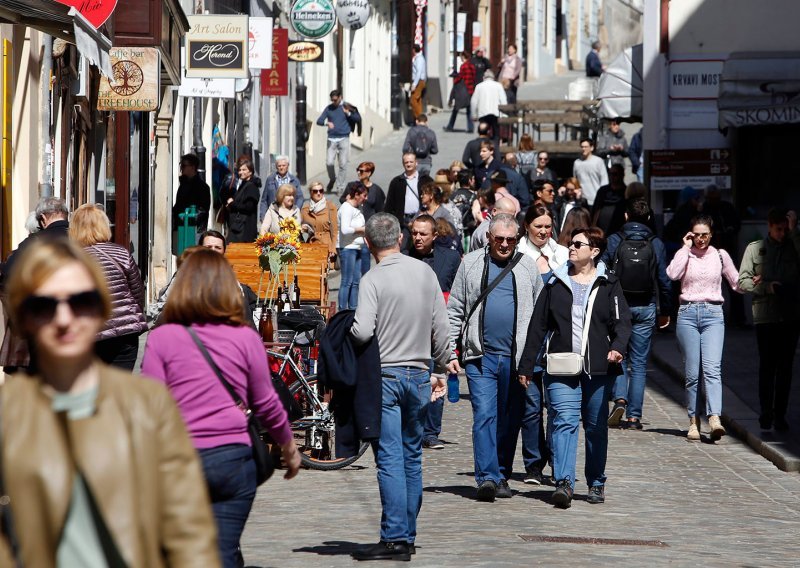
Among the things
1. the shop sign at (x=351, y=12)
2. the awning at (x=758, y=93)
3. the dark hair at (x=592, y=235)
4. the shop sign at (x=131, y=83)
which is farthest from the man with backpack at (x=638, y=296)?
the shop sign at (x=351, y=12)

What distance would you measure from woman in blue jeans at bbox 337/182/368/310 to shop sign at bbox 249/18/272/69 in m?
7.74

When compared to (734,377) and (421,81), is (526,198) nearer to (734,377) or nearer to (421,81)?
(734,377)

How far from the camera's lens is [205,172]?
29391mm

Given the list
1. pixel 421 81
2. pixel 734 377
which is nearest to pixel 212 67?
pixel 734 377

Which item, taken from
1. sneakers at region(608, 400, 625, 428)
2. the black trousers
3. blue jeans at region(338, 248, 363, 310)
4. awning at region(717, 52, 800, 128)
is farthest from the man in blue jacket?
the black trousers

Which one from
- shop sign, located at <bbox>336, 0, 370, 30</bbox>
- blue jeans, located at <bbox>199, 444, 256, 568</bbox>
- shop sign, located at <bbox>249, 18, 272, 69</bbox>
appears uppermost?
shop sign, located at <bbox>336, 0, 370, 30</bbox>

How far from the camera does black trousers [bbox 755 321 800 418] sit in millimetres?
13719

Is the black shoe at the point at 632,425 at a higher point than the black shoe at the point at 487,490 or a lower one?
lower

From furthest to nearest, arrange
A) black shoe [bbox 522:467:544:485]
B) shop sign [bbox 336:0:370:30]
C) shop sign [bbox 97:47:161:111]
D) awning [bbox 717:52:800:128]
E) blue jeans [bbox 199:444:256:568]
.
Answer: shop sign [bbox 336:0:370:30], awning [bbox 717:52:800:128], shop sign [bbox 97:47:161:111], black shoe [bbox 522:467:544:485], blue jeans [bbox 199:444:256:568]

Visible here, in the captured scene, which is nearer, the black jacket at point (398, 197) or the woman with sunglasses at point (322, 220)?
the woman with sunglasses at point (322, 220)

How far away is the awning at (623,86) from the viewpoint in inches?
1039

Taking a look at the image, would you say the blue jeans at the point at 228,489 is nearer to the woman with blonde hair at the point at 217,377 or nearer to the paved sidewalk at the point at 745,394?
the woman with blonde hair at the point at 217,377

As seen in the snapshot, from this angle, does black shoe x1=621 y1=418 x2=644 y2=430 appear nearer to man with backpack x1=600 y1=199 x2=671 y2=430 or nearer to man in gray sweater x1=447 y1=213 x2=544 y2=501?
man with backpack x1=600 y1=199 x2=671 y2=430

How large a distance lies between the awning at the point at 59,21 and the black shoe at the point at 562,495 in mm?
4326
